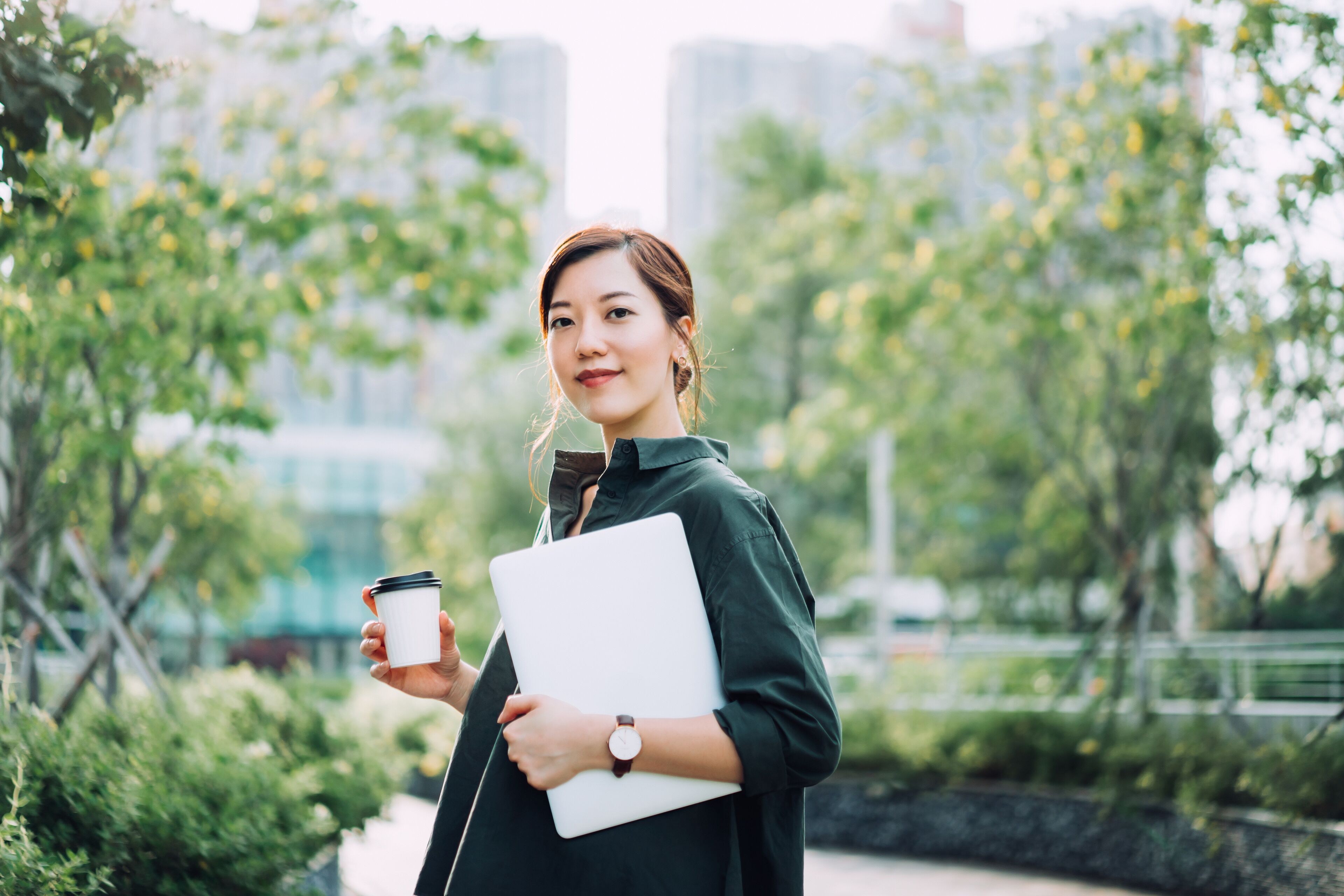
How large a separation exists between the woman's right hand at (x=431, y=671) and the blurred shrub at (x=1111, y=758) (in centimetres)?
557

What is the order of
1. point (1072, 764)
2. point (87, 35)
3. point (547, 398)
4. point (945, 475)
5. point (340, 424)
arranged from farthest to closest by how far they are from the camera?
point (340, 424)
point (945, 475)
point (1072, 764)
point (87, 35)
point (547, 398)

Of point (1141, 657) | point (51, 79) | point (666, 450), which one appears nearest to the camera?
point (666, 450)

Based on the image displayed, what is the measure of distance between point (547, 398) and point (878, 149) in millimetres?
9485

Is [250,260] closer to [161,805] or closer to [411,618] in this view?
[161,805]

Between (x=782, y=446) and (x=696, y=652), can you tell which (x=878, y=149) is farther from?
(x=696, y=652)

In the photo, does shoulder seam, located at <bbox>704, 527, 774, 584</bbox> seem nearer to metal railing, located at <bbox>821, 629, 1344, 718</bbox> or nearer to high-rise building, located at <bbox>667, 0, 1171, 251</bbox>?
metal railing, located at <bbox>821, 629, 1344, 718</bbox>

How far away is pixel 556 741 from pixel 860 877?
6.83m

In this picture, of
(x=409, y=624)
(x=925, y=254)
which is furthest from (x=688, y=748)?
(x=925, y=254)

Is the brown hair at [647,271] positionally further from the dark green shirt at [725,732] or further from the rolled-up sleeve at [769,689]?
the rolled-up sleeve at [769,689]

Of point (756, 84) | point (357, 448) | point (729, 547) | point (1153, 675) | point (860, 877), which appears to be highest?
point (756, 84)

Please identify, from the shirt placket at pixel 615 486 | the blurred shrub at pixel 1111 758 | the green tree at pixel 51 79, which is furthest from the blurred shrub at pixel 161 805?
the blurred shrub at pixel 1111 758

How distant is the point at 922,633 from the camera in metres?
36.1

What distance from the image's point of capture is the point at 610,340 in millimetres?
1625

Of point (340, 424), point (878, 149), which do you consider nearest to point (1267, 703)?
point (878, 149)
